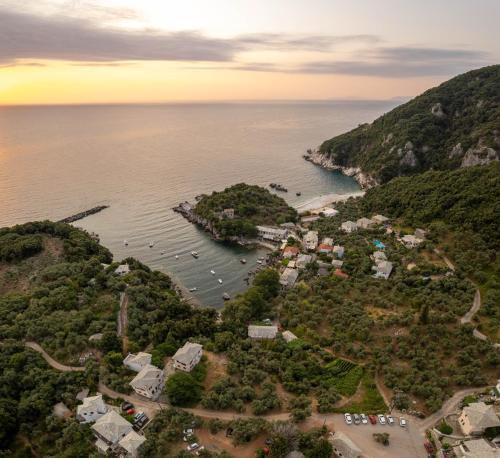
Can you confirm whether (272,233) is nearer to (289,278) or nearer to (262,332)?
(289,278)

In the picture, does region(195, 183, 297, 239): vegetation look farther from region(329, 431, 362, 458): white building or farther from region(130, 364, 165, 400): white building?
region(329, 431, 362, 458): white building

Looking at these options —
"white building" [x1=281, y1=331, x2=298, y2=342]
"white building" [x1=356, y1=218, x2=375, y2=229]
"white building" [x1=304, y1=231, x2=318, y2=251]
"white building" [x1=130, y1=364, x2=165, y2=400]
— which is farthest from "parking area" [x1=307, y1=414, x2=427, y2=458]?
"white building" [x1=356, y1=218, x2=375, y2=229]

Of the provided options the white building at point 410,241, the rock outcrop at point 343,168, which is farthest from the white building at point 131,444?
the rock outcrop at point 343,168

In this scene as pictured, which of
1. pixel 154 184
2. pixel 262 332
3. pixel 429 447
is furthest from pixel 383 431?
pixel 154 184

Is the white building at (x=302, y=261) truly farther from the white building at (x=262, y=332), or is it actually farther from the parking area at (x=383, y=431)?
the parking area at (x=383, y=431)

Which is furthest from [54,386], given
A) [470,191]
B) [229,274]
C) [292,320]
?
[470,191]

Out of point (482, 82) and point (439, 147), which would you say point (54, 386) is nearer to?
point (439, 147)
